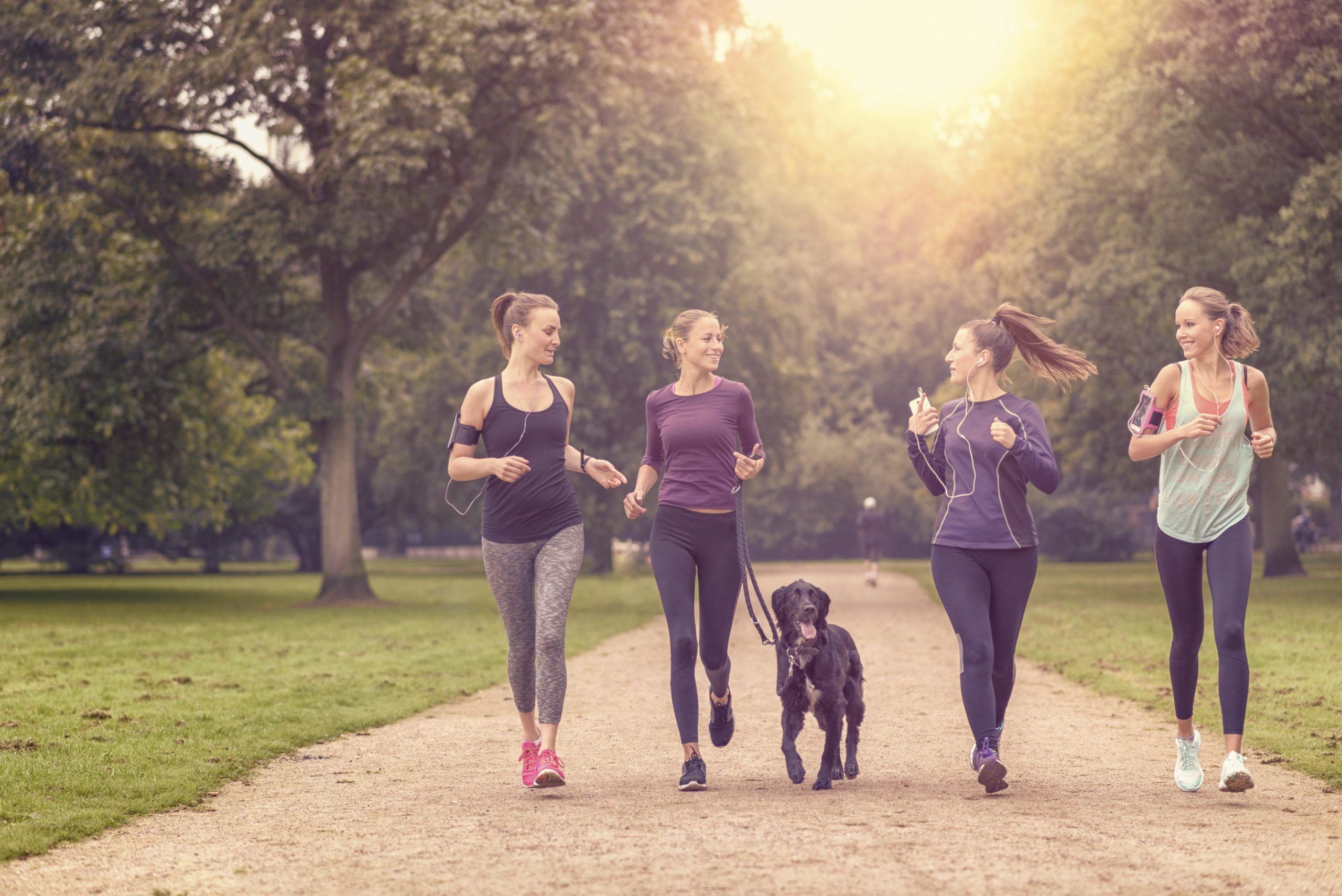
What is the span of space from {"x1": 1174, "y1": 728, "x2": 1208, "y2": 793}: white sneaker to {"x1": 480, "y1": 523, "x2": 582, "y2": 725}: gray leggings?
2.85m

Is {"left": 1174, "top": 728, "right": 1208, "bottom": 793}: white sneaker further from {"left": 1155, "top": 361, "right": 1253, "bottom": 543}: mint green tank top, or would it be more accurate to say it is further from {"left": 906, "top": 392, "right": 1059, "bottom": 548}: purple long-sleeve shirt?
{"left": 906, "top": 392, "right": 1059, "bottom": 548}: purple long-sleeve shirt

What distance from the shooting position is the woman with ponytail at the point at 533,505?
6902 millimetres

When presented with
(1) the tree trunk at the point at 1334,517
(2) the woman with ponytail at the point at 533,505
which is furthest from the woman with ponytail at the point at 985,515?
(1) the tree trunk at the point at 1334,517

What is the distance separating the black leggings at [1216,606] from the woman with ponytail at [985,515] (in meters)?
0.64

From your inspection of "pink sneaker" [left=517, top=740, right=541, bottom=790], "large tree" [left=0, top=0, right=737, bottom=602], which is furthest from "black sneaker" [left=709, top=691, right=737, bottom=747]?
"large tree" [left=0, top=0, right=737, bottom=602]

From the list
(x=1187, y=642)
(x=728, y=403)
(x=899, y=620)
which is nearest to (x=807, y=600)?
(x=728, y=403)

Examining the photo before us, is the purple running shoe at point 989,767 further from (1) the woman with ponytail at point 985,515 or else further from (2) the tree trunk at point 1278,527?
(2) the tree trunk at point 1278,527

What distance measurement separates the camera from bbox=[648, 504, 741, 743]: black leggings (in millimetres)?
6844

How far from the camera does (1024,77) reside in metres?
33.2

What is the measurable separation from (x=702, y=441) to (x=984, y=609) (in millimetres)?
1506

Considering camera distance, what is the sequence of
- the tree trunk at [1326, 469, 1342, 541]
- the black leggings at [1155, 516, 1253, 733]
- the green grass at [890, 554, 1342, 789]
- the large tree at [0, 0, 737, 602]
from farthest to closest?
the tree trunk at [1326, 469, 1342, 541] → the large tree at [0, 0, 737, 602] → the green grass at [890, 554, 1342, 789] → the black leggings at [1155, 516, 1253, 733]

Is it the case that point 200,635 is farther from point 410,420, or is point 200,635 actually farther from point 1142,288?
point 410,420

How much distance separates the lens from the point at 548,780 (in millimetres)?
6848

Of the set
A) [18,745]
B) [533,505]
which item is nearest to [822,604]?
[533,505]
